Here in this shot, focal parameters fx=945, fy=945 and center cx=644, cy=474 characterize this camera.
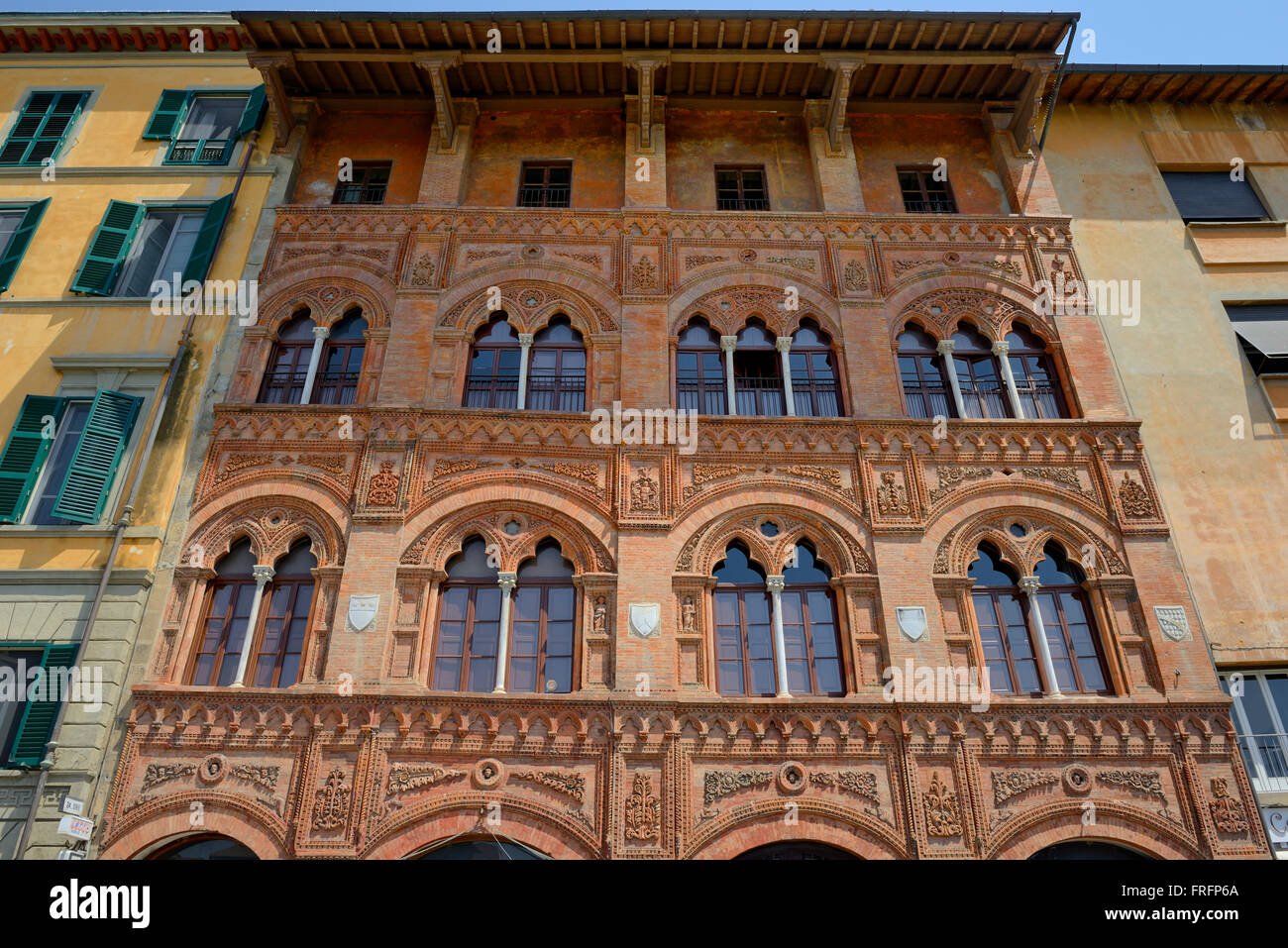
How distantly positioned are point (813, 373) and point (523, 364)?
422 centimetres

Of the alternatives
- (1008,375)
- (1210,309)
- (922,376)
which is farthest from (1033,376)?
(1210,309)

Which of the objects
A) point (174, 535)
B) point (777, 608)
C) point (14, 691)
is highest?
point (174, 535)

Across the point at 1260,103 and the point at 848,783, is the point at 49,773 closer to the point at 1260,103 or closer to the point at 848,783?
the point at 848,783

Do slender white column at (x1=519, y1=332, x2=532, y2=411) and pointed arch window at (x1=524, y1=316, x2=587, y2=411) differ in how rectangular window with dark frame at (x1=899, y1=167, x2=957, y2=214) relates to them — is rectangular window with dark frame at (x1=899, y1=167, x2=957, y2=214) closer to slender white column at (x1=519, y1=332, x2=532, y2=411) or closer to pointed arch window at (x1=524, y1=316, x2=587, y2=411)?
pointed arch window at (x1=524, y1=316, x2=587, y2=411)

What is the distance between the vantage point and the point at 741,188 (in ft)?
51.6

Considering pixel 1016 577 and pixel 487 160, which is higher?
pixel 487 160

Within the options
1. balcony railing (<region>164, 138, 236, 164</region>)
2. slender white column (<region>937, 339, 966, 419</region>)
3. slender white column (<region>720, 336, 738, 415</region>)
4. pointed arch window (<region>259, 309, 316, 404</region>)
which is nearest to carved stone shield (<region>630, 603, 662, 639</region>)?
slender white column (<region>720, 336, 738, 415</region>)

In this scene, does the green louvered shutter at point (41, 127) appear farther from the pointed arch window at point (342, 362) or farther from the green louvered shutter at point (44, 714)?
the green louvered shutter at point (44, 714)

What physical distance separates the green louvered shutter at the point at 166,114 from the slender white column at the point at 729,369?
10045 mm

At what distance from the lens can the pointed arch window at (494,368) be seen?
13469mm
